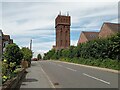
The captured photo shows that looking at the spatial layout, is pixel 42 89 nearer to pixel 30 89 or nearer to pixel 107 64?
pixel 30 89

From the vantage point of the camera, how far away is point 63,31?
108188 mm

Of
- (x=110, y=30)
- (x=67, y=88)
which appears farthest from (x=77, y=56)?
(x=67, y=88)

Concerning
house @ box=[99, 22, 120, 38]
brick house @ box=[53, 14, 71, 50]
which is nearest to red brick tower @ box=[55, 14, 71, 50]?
brick house @ box=[53, 14, 71, 50]

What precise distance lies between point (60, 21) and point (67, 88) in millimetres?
95765

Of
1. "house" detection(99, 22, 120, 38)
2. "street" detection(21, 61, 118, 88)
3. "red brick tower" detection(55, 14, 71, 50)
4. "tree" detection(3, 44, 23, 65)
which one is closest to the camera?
"street" detection(21, 61, 118, 88)

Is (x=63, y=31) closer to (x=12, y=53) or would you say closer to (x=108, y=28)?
(x=108, y=28)

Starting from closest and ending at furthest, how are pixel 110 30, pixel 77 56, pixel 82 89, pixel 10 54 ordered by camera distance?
pixel 82 89 < pixel 10 54 < pixel 77 56 < pixel 110 30

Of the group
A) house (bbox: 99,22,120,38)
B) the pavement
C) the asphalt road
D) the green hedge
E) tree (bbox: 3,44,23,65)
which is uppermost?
house (bbox: 99,22,120,38)

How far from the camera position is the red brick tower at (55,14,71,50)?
356 ft

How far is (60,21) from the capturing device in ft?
360

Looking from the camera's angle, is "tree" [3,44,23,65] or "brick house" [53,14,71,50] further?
"brick house" [53,14,71,50]

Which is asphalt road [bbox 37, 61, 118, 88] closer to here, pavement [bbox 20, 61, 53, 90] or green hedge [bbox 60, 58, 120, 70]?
pavement [bbox 20, 61, 53, 90]

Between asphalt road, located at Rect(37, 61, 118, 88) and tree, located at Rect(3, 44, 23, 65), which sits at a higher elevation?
tree, located at Rect(3, 44, 23, 65)

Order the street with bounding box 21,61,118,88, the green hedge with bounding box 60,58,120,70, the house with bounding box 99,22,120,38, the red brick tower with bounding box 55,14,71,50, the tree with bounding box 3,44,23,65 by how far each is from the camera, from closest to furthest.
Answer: the street with bounding box 21,61,118,88, the tree with bounding box 3,44,23,65, the green hedge with bounding box 60,58,120,70, the house with bounding box 99,22,120,38, the red brick tower with bounding box 55,14,71,50
